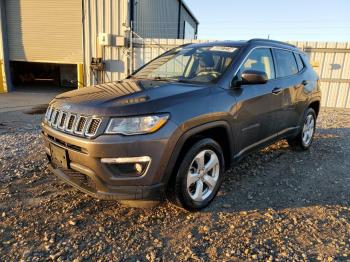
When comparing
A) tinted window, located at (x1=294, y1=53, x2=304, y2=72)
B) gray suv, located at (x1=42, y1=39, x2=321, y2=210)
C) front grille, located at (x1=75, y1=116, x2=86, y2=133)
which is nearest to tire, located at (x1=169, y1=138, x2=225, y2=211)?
gray suv, located at (x1=42, y1=39, x2=321, y2=210)

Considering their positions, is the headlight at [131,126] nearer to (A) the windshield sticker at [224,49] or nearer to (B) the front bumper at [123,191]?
(B) the front bumper at [123,191]

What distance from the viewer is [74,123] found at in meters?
2.72

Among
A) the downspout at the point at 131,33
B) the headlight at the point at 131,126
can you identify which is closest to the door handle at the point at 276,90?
the headlight at the point at 131,126

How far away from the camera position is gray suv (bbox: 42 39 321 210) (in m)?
2.56

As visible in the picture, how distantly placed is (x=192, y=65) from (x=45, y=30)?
36.2ft

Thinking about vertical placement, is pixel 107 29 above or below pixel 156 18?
below

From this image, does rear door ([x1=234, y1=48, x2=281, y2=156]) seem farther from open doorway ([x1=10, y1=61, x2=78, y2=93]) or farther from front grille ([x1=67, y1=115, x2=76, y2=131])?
open doorway ([x1=10, y1=61, x2=78, y2=93])

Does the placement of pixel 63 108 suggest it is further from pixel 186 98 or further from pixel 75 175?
pixel 186 98

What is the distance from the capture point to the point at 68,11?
1229cm

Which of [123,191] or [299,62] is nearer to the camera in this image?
[123,191]

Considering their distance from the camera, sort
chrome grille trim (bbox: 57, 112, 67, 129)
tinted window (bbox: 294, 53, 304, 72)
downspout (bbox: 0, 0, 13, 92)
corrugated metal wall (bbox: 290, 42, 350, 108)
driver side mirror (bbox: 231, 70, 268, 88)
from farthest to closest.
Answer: downspout (bbox: 0, 0, 13, 92) → corrugated metal wall (bbox: 290, 42, 350, 108) → tinted window (bbox: 294, 53, 304, 72) → driver side mirror (bbox: 231, 70, 268, 88) → chrome grille trim (bbox: 57, 112, 67, 129)

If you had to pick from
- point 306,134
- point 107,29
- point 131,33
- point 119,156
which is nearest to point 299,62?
point 306,134

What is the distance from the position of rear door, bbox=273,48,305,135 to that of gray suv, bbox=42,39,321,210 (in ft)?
0.14

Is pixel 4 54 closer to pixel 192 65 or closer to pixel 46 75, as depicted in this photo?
pixel 46 75
